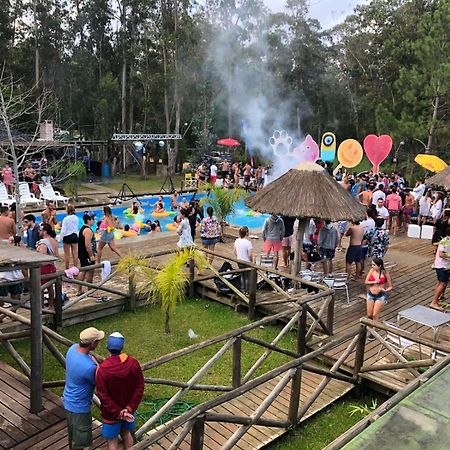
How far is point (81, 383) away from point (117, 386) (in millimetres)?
362

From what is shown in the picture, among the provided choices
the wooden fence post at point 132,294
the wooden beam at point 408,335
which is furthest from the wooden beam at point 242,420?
the wooden fence post at point 132,294

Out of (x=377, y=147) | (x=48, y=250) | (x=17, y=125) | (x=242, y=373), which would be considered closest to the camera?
(x=242, y=373)

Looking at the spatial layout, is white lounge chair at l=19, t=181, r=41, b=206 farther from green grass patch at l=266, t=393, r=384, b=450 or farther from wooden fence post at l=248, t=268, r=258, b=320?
green grass patch at l=266, t=393, r=384, b=450

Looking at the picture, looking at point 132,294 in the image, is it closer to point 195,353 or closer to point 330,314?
point 195,353

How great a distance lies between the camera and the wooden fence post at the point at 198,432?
407 centimetres

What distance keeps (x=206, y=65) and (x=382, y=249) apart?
74.1ft

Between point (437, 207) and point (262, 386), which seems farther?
point (437, 207)

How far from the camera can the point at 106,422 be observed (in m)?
4.01

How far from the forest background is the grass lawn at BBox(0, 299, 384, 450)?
1768 cm

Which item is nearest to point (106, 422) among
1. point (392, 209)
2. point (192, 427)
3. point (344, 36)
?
point (192, 427)

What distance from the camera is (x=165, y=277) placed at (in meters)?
7.44

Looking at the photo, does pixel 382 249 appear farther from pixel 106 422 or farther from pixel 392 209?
pixel 106 422

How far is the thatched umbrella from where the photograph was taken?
8406 mm

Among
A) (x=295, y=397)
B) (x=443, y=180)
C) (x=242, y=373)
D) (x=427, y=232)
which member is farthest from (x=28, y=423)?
(x=427, y=232)
